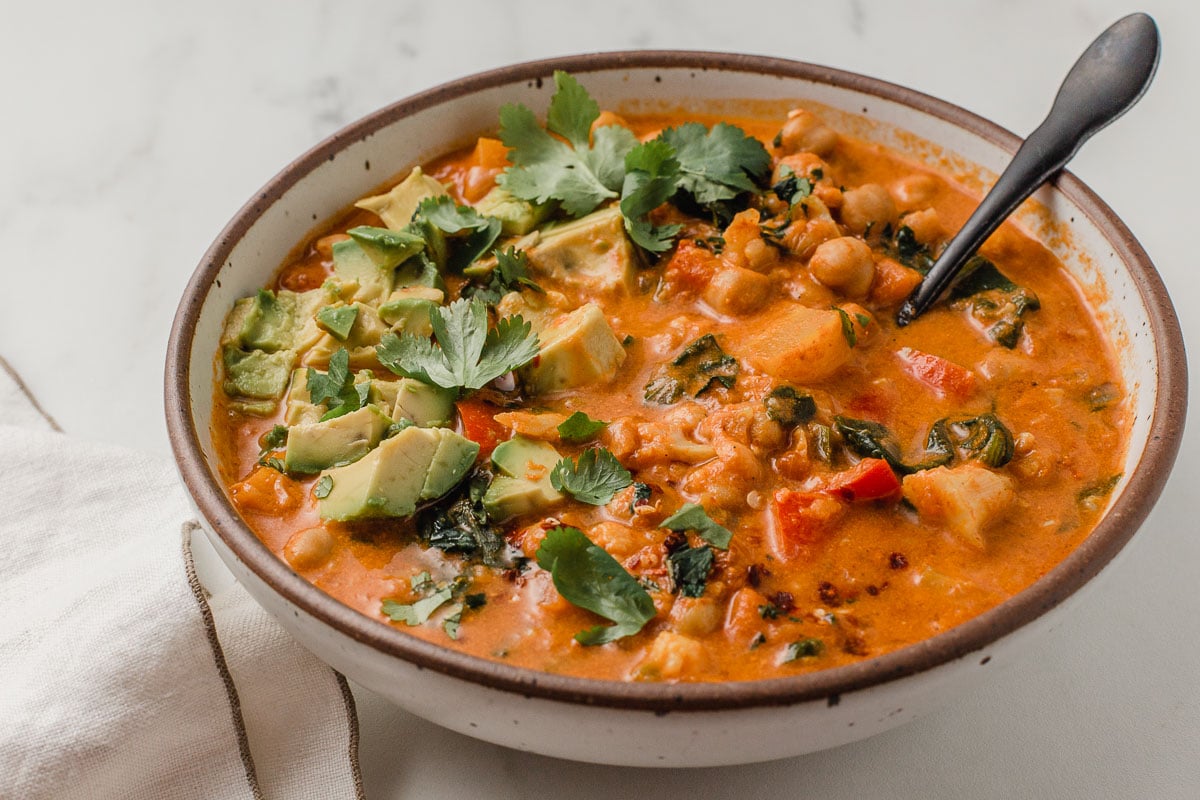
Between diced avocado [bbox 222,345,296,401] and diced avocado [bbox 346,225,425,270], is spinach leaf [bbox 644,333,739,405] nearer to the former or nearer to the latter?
diced avocado [bbox 346,225,425,270]

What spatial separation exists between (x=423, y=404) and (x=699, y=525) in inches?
36.5

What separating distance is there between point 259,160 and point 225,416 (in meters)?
2.26

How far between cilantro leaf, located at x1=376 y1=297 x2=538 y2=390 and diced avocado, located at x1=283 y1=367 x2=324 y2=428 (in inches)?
9.9

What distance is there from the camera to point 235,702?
3.70 metres

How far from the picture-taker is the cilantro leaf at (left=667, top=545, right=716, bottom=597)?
3.41 m

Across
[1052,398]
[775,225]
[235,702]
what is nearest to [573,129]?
[775,225]

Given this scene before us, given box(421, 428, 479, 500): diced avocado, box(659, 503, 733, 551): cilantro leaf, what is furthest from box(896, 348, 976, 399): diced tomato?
box(421, 428, 479, 500): diced avocado

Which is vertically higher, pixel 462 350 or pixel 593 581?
pixel 462 350

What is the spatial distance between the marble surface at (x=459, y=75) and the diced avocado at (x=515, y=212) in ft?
4.88

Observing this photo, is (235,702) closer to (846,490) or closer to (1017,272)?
(846,490)

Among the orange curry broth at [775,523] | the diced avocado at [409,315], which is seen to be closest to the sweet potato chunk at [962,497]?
the orange curry broth at [775,523]

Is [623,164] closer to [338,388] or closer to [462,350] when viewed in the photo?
[462,350]

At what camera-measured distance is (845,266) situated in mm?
4277

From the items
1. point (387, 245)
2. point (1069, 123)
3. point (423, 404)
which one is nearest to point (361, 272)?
point (387, 245)
